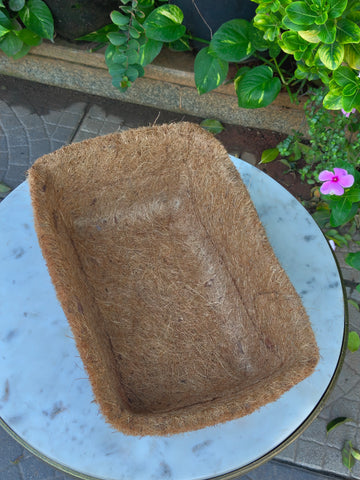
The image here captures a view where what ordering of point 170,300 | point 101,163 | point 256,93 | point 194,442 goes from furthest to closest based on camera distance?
point 256,93
point 170,300
point 101,163
point 194,442

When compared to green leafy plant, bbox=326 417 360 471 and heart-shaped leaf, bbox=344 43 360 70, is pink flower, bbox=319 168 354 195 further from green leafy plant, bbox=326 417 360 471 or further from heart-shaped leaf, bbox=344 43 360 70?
green leafy plant, bbox=326 417 360 471

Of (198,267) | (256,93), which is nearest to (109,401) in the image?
(198,267)

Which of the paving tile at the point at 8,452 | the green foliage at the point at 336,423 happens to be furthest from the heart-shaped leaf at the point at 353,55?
the paving tile at the point at 8,452

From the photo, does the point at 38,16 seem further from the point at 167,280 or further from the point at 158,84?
the point at 167,280

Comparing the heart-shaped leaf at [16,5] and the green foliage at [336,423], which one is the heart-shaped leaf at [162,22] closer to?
the heart-shaped leaf at [16,5]

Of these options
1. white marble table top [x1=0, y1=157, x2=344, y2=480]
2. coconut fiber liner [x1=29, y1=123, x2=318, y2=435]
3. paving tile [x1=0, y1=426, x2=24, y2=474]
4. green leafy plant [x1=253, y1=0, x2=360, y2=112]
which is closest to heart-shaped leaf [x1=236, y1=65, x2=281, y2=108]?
green leafy plant [x1=253, y1=0, x2=360, y2=112]

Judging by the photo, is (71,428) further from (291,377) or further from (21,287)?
(291,377)

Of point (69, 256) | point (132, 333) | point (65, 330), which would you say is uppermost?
point (69, 256)
